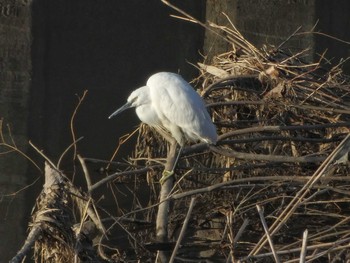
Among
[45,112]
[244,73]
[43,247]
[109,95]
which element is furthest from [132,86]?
[43,247]

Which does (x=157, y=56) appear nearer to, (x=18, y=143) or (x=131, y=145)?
(x=131, y=145)

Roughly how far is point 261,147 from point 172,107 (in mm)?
675

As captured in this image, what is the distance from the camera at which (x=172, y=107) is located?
6.18m

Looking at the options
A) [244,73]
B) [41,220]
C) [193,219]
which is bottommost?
[193,219]

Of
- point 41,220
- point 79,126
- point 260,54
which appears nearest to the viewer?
point 41,220

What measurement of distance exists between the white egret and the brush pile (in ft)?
0.38

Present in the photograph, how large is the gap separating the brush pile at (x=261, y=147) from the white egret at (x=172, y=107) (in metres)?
0.12

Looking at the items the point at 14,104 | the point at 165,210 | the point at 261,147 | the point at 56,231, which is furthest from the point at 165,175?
the point at 14,104

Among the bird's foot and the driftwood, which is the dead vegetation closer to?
the bird's foot

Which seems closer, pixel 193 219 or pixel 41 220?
pixel 41 220

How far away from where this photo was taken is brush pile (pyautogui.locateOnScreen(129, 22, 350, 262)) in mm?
5781

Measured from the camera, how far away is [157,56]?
307 inches

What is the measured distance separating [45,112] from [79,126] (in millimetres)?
350

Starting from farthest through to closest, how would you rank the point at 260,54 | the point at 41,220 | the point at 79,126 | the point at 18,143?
the point at 79,126 < the point at 18,143 < the point at 260,54 < the point at 41,220
